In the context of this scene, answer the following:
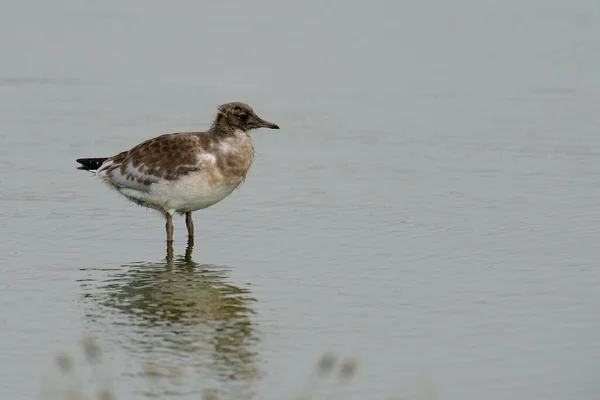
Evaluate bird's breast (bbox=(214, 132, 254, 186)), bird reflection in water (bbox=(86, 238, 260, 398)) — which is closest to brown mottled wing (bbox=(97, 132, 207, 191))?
bird's breast (bbox=(214, 132, 254, 186))

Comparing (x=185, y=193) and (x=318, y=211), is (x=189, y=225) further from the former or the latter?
(x=318, y=211)

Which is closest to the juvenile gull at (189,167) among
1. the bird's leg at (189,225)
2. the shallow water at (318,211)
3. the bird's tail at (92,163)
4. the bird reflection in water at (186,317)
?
the bird's leg at (189,225)

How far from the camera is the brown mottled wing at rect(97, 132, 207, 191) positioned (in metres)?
12.5

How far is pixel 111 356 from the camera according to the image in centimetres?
895

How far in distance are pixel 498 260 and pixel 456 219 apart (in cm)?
160

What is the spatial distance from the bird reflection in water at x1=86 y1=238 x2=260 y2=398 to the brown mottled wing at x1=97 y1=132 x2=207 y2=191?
85 centimetres

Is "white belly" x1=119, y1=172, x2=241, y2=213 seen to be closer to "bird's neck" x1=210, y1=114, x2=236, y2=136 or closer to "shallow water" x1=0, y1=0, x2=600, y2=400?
"shallow water" x1=0, y1=0, x2=600, y2=400

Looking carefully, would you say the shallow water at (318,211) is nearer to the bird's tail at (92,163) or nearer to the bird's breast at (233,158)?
the bird's tail at (92,163)

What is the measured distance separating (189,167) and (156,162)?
1.47 ft

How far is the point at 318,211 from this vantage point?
13.9 m

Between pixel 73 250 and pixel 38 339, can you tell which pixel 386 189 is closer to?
pixel 73 250

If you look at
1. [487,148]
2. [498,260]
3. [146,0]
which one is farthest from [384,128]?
[146,0]

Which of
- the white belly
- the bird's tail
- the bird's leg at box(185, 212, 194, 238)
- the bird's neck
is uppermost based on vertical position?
the bird's neck

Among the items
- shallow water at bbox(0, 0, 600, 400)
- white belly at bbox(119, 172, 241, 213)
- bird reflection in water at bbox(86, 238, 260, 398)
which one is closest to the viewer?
bird reflection in water at bbox(86, 238, 260, 398)
